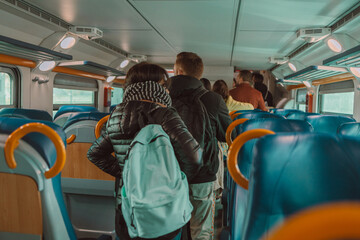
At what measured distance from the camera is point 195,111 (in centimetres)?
204

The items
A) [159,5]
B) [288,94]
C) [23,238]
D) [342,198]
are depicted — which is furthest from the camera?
[288,94]

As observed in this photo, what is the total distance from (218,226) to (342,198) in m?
2.69

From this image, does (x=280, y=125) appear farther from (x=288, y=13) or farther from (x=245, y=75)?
(x=288, y=13)

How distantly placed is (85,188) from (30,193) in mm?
1368

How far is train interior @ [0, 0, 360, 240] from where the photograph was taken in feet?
2.63

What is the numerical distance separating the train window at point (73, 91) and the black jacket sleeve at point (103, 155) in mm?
5052

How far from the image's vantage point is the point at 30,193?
1100mm

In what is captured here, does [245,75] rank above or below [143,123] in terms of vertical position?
above

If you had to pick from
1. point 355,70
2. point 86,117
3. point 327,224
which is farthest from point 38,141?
point 355,70

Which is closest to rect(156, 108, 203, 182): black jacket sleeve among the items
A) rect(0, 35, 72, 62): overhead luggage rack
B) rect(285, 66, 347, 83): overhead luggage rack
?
rect(0, 35, 72, 62): overhead luggage rack

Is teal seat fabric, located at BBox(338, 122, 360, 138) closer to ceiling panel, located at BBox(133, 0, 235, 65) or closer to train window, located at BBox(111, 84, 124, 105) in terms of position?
ceiling panel, located at BBox(133, 0, 235, 65)

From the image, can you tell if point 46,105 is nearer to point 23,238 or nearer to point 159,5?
point 159,5

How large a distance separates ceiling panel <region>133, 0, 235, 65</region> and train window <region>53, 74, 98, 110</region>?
2572mm

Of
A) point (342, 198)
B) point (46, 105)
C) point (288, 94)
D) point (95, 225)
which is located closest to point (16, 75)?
point (46, 105)
